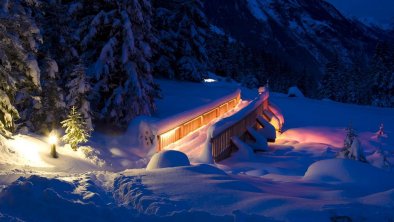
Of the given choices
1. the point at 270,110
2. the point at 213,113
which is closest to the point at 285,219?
the point at 213,113

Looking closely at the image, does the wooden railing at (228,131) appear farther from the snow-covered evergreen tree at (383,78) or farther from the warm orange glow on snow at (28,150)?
the snow-covered evergreen tree at (383,78)

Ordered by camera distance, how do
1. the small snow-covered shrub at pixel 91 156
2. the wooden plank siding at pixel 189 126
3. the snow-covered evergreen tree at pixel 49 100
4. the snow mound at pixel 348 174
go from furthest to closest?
the wooden plank siding at pixel 189 126, the snow-covered evergreen tree at pixel 49 100, the small snow-covered shrub at pixel 91 156, the snow mound at pixel 348 174

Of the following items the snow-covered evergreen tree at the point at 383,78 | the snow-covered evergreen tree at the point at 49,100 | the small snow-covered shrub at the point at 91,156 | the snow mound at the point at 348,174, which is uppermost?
the snow-covered evergreen tree at the point at 383,78

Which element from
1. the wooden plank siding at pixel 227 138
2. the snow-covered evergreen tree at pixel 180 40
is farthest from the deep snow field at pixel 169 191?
the snow-covered evergreen tree at pixel 180 40

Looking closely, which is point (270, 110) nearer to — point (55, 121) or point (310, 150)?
point (310, 150)

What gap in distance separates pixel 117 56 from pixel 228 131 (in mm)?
5602

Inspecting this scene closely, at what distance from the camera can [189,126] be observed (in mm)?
17062

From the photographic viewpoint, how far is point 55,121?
42.1 ft

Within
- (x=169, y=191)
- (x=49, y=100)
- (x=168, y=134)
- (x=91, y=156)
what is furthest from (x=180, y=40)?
(x=169, y=191)

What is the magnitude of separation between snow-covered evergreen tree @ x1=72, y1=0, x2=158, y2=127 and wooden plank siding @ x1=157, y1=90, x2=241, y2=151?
1476mm

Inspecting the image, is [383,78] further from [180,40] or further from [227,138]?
[227,138]

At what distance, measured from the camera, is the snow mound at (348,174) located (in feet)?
26.6

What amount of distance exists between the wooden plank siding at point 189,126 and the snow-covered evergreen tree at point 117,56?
1.48 metres

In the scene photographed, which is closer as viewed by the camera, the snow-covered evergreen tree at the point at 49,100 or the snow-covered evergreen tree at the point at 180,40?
the snow-covered evergreen tree at the point at 49,100
